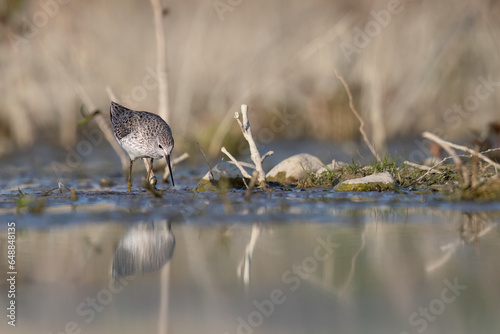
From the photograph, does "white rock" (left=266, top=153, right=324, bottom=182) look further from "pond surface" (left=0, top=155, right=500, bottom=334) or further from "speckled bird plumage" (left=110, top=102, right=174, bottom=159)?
"speckled bird plumage" (left=110, top=102, right=174, bottom=159)

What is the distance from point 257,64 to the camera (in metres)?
16.8

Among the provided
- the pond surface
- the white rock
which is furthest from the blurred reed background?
the pond surface

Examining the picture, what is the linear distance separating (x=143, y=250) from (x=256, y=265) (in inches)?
41.5

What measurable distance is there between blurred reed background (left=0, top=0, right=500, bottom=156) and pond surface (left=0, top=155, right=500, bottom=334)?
21.4ft

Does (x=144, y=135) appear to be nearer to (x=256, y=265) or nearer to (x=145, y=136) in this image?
(x=145, y=136)

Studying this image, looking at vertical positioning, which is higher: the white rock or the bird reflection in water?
the white rock

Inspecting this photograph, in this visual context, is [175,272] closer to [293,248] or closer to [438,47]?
[293,248]

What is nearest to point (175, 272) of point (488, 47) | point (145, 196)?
point (145, 196)

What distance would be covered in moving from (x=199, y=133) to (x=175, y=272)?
30.9 ft

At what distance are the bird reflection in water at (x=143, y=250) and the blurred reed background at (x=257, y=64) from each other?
759 cm

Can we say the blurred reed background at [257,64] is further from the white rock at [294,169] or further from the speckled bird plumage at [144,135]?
the speckled bird plumage at [144,135]

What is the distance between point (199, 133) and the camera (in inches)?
601

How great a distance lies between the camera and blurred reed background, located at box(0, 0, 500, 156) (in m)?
15.7

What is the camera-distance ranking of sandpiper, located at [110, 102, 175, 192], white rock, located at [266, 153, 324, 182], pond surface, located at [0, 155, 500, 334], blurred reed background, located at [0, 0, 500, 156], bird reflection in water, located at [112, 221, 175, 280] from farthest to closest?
blurred reed background, located at [0, 0, 500, 156]
white rock, located at [266, 153, 324, 182]
sandpiper, located at [110, 102, 175, 192]
bird reflection in water, located at [112, 221, 175, 280]
pond surface, located at [0, 155, 500, 334]
